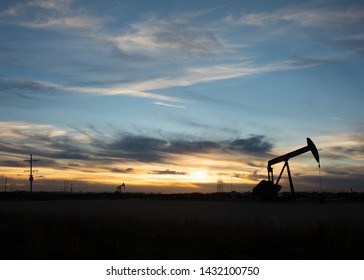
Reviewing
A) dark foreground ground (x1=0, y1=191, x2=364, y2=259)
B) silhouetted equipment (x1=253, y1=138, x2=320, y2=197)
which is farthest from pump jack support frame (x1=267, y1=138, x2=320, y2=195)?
→ dark foreground ground (x1=0, y1=191, x2=364, y2=259)

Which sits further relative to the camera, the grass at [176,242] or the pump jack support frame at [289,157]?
the pump jack support frame at [289,157]

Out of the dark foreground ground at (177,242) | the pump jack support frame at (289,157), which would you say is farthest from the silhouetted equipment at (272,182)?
the dark foreground ground at (177,242)

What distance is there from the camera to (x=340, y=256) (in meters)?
11.4

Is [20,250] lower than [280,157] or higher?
lower

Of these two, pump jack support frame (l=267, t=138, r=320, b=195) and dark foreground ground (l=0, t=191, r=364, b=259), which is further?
pump jack support frame (l=267, t=138, r=320, b=195)

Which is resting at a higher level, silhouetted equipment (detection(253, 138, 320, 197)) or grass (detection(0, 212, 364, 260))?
silhouetted equipment (detection(253, 138, 320, 197))

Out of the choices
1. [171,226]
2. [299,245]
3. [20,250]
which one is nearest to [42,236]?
[20,250]

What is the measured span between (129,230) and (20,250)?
142 inches

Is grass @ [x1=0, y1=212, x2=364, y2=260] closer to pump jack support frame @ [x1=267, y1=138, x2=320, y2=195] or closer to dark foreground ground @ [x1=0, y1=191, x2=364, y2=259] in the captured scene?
dark foreground ground @ [x1=0, y1=191, x2=364, y2=259]

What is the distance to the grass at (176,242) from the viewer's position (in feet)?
38.9

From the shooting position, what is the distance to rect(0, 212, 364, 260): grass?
38.9 ft

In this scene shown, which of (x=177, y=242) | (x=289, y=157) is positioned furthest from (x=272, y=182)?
(x=177, y=242)

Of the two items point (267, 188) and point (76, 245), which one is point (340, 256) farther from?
point (267, 188)

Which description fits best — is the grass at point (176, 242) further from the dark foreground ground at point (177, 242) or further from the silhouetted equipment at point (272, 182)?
the silhouetted equipment at point (272, 182)
